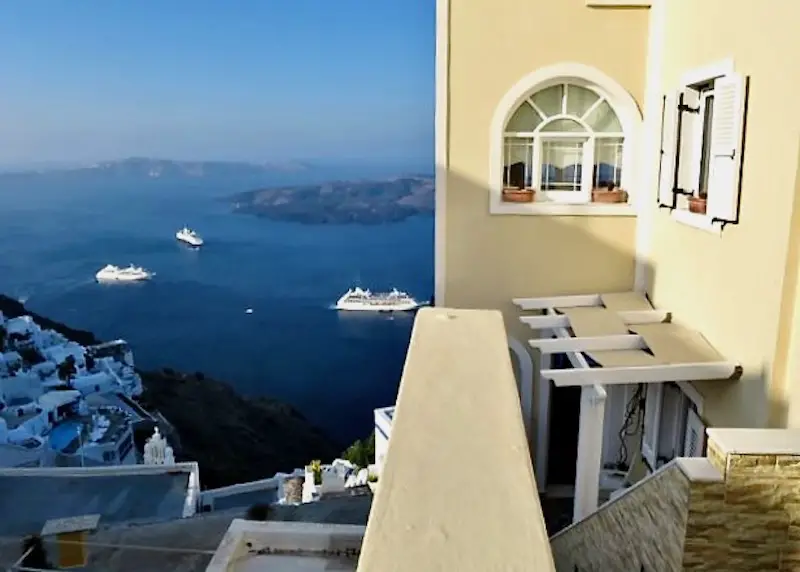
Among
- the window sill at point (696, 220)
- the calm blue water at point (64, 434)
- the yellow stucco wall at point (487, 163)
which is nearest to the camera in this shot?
the window sill at point (696, 220)

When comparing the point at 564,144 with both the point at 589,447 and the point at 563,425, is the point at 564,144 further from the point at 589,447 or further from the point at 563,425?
the point at 589,447

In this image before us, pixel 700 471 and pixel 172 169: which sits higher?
pixel 172 169


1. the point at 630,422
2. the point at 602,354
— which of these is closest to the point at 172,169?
the point at 630,422

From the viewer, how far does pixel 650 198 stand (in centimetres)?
793

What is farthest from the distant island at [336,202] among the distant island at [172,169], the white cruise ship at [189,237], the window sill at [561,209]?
the window sill at [561,209]

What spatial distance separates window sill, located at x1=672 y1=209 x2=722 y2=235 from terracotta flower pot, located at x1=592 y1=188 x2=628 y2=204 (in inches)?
51.6

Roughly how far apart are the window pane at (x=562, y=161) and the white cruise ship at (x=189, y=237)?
35.0 m

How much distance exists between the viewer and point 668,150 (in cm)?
714

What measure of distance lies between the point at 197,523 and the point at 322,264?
1137 inches

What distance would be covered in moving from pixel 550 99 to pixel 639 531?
6045 millimetres

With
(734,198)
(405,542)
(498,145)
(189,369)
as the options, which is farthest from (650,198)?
(189,369)

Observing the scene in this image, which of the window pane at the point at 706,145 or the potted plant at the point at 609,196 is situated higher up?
the window pane at the point at 706,145

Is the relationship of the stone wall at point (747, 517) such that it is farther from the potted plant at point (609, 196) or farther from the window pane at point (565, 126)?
A: the window pane at point (565, 126)

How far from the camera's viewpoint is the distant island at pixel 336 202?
34562mm
